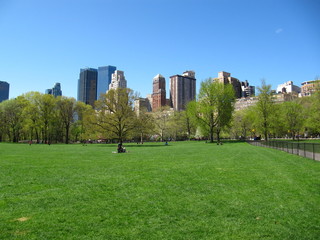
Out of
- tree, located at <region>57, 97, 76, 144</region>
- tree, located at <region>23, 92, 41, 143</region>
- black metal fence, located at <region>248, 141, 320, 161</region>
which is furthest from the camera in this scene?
tree, located at <region>57, 97, 76, 144</region>

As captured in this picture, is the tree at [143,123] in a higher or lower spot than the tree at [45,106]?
lower

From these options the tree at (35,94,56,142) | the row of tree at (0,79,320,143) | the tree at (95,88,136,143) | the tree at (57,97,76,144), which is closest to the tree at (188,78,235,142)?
the row of tree at (0,79,320,143)

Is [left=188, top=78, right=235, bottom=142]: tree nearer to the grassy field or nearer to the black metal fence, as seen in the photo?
the black metal fence

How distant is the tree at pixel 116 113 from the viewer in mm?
49156

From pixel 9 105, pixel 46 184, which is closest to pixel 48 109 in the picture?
pixel 9 105

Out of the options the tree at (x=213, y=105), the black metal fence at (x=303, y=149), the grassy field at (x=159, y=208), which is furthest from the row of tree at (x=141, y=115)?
the grassy field at (x=159, y=208)

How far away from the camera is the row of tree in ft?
164

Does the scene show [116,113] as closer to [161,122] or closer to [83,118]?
[83,118]

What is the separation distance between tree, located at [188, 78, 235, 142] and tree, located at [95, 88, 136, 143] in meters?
20.5

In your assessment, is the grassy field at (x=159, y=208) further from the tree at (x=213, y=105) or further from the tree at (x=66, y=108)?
the tree at (x=66, y=108)

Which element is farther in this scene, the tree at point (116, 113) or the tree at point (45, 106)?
the tree at point (45, 106)

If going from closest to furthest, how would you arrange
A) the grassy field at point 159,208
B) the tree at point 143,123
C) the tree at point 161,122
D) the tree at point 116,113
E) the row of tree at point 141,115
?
the grassy field at point 159,208 → the tree at point 116,113 → the row of tree at point 141,115 → the tree at point 143,123 → the tree at point 161,122

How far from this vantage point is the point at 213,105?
210ft

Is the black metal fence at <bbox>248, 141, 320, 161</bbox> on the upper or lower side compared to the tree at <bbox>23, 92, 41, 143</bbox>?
lower
